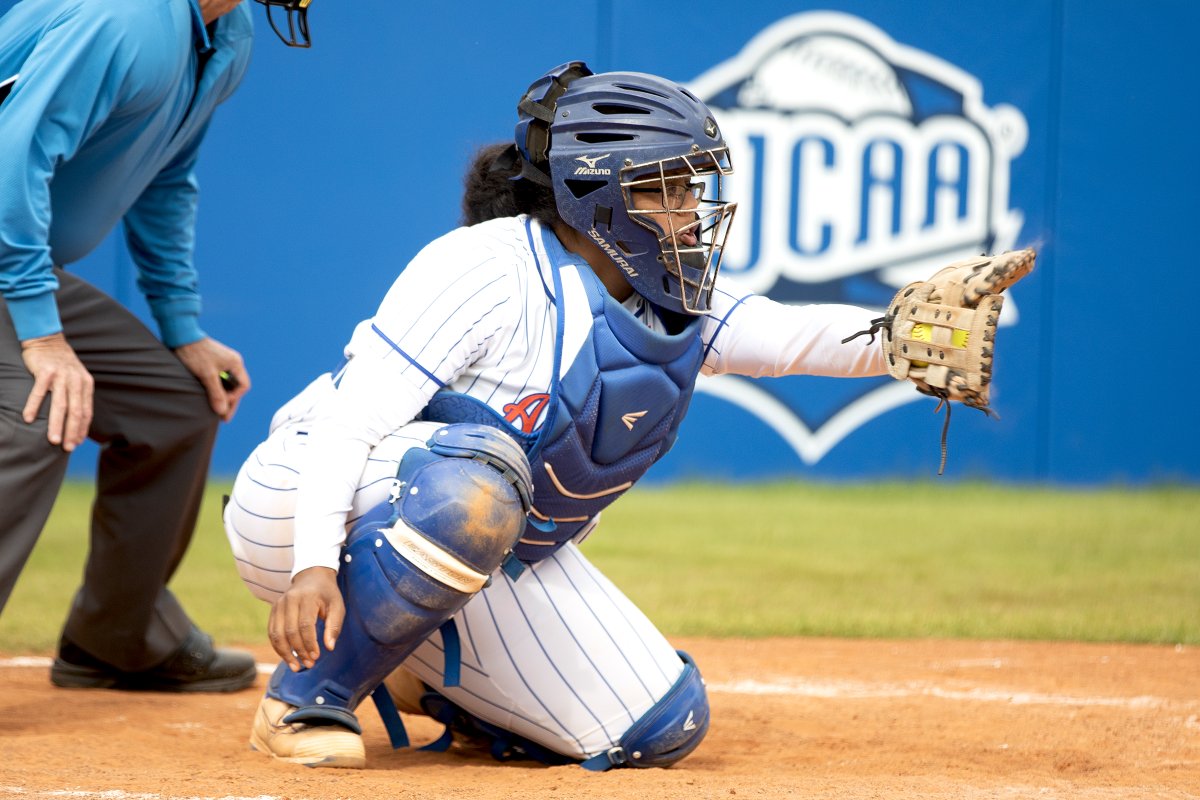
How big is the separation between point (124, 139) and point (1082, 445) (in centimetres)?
649

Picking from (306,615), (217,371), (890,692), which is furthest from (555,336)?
(890,692)

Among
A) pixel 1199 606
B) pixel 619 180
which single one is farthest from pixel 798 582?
pixel 619 180

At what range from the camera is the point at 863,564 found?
608cm

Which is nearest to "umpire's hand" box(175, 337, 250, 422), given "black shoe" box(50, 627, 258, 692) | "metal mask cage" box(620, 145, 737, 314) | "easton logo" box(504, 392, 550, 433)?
"black shoe" box(50, 627, 258, 692)

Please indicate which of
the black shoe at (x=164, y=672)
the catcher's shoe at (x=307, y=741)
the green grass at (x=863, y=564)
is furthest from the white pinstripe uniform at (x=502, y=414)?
the green grass at (x=863, y=564)

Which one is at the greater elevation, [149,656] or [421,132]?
[421,132]

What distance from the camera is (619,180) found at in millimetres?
2768

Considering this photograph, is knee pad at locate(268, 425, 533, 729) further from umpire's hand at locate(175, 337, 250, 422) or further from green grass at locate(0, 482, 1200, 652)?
green grass at locate(0, 482, 1200, 652)

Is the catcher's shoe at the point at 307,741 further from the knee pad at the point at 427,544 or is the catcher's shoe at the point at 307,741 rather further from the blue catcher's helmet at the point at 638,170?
the blue catcher's helmet at the point at 638,170

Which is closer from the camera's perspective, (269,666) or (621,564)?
(269,666)

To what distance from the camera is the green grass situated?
4.91 metres

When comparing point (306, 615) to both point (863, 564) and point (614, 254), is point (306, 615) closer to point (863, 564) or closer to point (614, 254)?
point (614, 254)

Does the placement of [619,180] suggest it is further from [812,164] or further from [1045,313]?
[1045,313]

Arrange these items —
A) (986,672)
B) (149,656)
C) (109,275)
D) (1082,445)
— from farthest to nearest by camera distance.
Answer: (1082,445)
(109,275)
(986,672)
(149,656)
